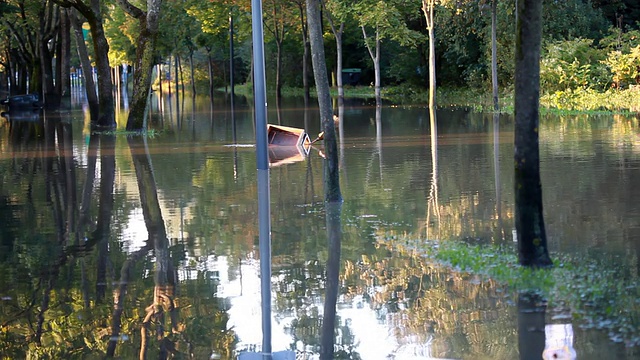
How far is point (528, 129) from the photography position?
30.2ft

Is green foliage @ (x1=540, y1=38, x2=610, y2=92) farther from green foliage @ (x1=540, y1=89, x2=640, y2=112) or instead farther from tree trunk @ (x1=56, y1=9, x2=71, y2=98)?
tree trunk @ (x1=56, y1=9, x2=71, y2=98)

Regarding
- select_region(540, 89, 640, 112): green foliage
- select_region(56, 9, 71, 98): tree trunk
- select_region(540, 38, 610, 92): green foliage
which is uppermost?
select_region(56, 9, 71, 98): tree trunk

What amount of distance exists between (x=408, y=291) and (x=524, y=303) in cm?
125

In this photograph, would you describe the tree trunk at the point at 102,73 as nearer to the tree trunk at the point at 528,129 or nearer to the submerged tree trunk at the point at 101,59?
the submerged tree trunk at the point at 101,59

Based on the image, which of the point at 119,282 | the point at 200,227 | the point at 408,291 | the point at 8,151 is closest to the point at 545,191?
the point at 200,227

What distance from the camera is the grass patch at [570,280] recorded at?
7598mm

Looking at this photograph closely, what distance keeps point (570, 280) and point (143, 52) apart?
24657 mm

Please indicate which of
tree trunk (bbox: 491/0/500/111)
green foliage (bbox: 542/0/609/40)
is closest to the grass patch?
tree trunk (bbox: 491/0/500/111)

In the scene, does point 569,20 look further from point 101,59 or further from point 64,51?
point 64,51

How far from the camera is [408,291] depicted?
29.7 feet

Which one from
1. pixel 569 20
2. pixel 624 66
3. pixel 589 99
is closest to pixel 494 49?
pixel 589 99

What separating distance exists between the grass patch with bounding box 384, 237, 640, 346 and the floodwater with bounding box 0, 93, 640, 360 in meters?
0.04

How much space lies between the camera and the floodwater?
754 centimetres

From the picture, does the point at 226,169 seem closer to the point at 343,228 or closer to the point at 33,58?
the point at 343,228
